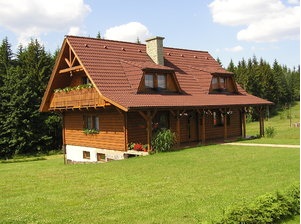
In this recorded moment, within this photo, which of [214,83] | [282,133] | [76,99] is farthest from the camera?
[282,133]

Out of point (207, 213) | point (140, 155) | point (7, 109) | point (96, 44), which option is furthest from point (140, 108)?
point (7, 109)

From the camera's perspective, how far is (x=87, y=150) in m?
25.0

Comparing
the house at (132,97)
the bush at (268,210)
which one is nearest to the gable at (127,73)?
the house at (132,97)

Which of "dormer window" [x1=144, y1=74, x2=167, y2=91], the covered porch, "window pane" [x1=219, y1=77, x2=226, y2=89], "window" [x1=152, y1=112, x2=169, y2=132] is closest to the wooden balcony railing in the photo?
the covered porch

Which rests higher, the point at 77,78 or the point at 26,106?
the point at 77,78

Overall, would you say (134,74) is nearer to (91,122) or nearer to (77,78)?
(91,122)

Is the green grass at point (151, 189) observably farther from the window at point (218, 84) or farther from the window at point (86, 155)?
the window at point (218, 84)

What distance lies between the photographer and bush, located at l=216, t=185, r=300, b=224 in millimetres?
7191

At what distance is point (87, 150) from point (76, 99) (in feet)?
12.7

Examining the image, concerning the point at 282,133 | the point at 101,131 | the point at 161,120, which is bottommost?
the point at 282,133

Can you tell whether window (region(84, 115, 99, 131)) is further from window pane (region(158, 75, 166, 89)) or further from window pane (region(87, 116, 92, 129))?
window pane (region(158, 75, 166, 89))

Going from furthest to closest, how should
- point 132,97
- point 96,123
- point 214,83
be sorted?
point 214,83 < point 96,123 < point 132,97

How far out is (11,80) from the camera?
37250 mm

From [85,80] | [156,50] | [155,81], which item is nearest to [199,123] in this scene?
[155,81]
